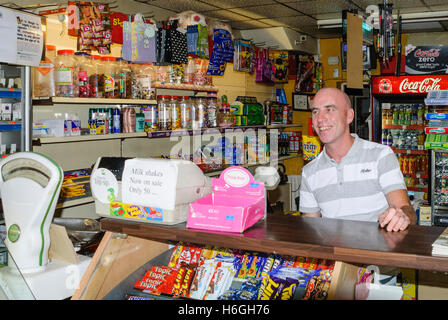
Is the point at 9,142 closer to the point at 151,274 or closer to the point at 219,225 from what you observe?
the point at 151,274

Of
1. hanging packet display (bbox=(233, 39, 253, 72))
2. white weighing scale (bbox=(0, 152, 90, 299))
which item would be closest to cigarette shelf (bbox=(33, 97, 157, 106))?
white weighing scale (bbox=(0, 152, 90, 299))

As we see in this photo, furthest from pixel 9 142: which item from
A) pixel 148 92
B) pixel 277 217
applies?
pixel 277 217

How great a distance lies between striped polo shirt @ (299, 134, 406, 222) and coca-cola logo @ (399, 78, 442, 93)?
9.55 feet

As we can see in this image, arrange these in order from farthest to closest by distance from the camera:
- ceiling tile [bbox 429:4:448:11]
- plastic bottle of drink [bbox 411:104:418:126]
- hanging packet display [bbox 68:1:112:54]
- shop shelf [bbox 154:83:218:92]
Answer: ceiling tile [bbox 429:4:448:11] → plastic bottle of drink [bbox 411:104:418:126] → shop shelf [bbox 154:83:218:92] → hanging packet display [bbox 68:1:112:54]

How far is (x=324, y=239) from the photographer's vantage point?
1.53 m

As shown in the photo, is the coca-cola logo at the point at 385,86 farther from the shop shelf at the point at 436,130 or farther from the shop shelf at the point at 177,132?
the shop shelf at the point at 177,132

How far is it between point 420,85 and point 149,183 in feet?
14.2

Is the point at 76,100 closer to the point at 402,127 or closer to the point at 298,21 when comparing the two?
the point at 402,127

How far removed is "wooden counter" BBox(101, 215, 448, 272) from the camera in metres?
1.37

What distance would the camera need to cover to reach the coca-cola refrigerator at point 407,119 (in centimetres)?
521

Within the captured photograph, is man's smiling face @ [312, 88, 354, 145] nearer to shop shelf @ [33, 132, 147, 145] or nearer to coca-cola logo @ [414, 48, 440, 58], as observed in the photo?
shop shelf @ [33, 132, 147, 145]

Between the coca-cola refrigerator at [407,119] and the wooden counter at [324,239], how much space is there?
3908 millimetres

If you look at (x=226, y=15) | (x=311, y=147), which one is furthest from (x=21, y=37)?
(x=226, y=15)

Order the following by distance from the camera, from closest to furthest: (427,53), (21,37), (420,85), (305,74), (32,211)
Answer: (32,211), (21,37), (420,85), (427,53), (305,74)
